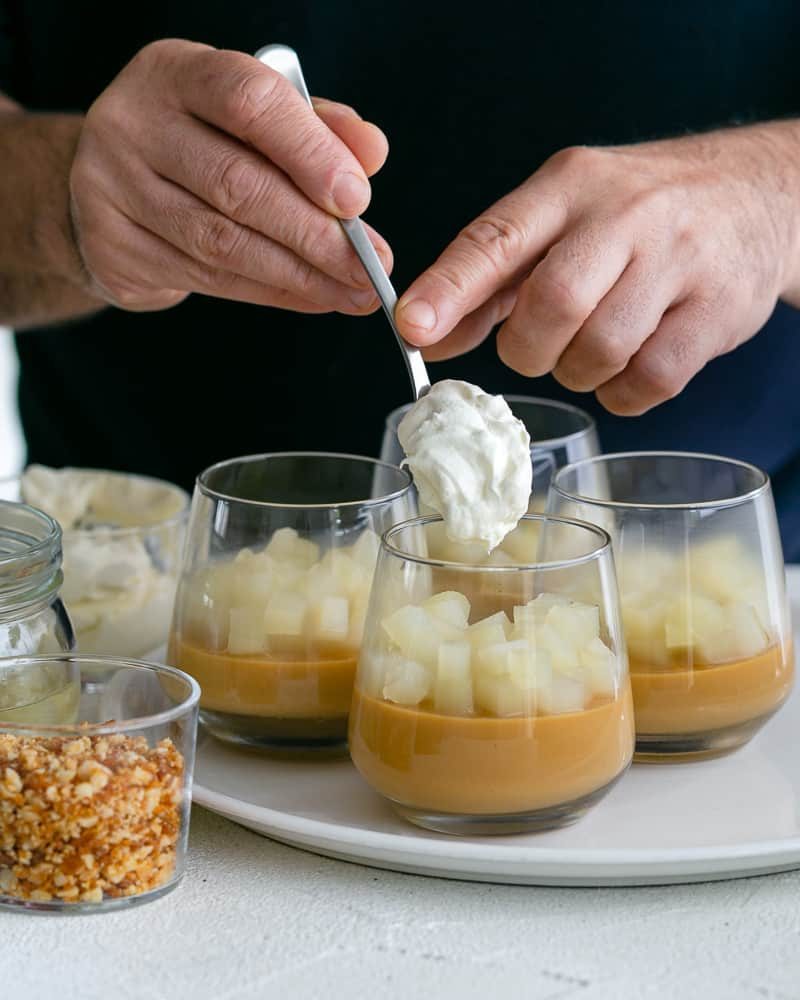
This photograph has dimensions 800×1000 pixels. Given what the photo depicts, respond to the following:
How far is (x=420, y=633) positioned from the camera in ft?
2.92

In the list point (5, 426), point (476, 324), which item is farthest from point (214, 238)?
point (5, 426)

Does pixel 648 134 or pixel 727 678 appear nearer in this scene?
pixel 727 678

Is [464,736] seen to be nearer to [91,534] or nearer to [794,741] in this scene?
[794,741]

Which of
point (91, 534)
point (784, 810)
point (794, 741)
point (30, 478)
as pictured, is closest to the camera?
point (784, 810)

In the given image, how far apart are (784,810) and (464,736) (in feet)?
0.81

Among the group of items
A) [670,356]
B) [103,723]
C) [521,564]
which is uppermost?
[670,356]

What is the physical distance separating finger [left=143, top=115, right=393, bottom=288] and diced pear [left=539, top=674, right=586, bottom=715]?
0.35 metres

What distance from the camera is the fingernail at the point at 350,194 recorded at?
99 cm

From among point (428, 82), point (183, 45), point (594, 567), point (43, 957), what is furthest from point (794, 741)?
point (428, 82)

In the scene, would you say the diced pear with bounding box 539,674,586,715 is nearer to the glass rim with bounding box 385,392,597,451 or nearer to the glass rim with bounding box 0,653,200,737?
the glass rim with bounding box 0,653,200,737

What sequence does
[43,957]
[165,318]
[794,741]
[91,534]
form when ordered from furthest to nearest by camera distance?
[165,318]
[91,534]
[794,741]
[43,957]

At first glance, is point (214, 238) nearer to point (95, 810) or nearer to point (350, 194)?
point (350, 194)

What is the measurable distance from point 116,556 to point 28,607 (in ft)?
1.09

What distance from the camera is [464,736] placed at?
34.7 inches
